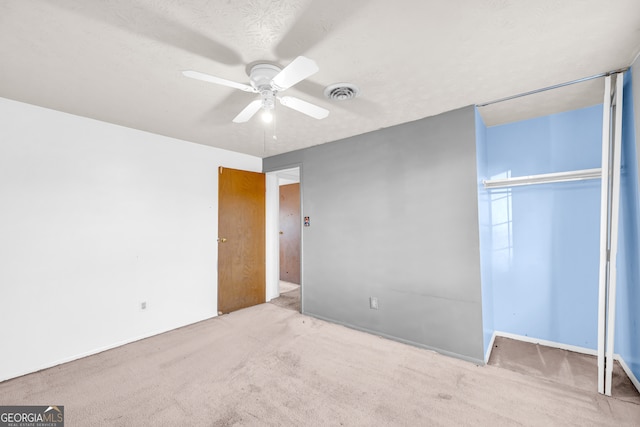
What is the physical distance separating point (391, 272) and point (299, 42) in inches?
93.5

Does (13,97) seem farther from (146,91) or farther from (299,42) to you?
(299,42)

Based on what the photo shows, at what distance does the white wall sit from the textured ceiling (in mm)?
422

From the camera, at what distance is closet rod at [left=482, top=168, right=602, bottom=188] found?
230cm

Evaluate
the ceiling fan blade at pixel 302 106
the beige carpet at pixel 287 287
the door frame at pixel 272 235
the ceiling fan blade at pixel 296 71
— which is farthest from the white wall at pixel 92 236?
the ceiling fan blade at pixel 296 71

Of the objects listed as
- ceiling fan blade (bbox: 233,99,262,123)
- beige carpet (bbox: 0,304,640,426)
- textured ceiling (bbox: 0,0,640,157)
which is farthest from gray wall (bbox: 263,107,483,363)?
ceiling fan blade (bbox: 233,99,262,123)

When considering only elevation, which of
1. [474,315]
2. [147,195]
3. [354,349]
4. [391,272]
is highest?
[147,195]

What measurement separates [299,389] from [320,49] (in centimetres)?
246

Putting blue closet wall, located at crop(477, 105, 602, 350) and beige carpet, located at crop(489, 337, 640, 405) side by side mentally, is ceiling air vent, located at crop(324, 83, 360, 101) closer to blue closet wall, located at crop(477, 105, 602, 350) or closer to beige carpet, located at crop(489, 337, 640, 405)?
blue closet wall, located at crop(477, 105, 602, 350)

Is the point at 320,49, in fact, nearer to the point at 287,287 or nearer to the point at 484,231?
the point at 484,231

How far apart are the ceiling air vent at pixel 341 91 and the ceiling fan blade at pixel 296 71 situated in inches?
25.4

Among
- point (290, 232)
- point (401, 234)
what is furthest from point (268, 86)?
point (290, 232)

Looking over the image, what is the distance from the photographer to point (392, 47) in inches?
65.4

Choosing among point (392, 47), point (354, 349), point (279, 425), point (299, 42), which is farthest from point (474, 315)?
point (299, 42)

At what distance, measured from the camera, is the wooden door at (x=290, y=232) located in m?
5.62
